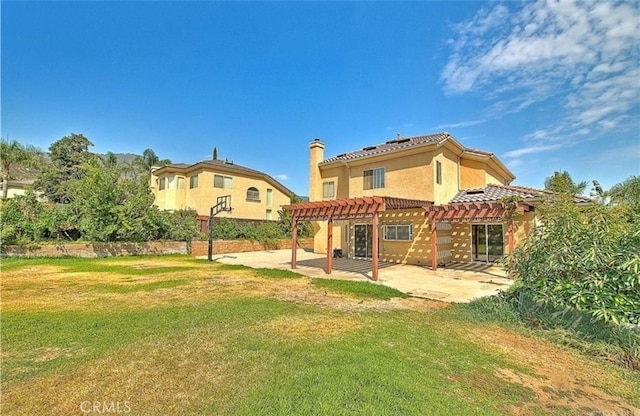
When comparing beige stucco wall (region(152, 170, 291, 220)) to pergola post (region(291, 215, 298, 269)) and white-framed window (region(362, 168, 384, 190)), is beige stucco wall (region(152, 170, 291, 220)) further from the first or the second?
pergola post (region(291, 215, 298, 269))

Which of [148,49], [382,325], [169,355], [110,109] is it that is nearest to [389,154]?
[382,325]

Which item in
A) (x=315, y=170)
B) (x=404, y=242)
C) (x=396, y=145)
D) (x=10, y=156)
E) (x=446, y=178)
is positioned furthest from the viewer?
(x=10, y=156)

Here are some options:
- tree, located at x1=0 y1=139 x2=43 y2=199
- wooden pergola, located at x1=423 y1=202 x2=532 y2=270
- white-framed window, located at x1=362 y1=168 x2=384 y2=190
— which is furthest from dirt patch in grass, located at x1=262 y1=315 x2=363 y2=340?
tree, located at x1=0 y1=139 x2=43 y2=199

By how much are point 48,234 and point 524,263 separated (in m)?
25.5

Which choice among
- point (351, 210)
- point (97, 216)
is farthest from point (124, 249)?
point (351, 210)

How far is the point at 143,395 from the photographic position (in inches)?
141

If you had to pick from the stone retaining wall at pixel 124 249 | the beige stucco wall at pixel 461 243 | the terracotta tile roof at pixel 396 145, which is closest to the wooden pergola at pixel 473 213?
the beige stucco wall at pixel 461 243

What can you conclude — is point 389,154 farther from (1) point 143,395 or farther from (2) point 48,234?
(2) point 48,234

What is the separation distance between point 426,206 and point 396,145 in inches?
191

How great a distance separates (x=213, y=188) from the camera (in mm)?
29422

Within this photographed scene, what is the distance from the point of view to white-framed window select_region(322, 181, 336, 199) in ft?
71.7

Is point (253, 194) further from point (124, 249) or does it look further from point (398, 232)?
point (398, 232)

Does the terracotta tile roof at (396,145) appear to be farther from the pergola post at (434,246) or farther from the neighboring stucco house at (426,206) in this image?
the pergola post at (434,246)

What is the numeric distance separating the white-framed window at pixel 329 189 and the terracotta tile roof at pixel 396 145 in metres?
1.73
